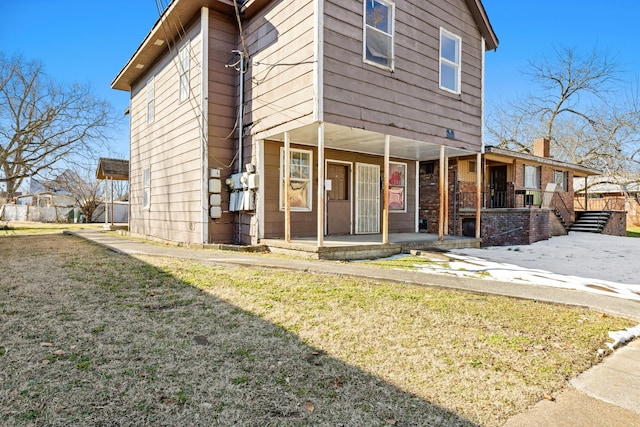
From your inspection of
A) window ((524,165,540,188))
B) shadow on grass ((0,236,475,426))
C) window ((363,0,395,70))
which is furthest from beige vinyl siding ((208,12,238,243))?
window ((524,165,540,188))

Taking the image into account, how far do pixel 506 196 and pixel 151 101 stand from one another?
45.8 ft

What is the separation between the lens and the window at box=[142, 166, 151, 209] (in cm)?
1230

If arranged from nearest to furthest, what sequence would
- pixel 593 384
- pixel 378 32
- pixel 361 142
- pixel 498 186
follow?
pixel 593 384
pixel 378 32
pixel 361 142
pixel 498 186

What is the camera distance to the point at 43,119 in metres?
17.5

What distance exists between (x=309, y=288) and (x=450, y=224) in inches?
348

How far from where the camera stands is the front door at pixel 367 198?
10829 mm

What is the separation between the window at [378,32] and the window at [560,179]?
46.4ft

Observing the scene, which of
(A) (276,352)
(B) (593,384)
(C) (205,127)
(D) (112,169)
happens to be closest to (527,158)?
(C) (205,127)

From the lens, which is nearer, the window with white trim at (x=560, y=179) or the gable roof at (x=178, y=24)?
the gable roof at (x=178, y=24)

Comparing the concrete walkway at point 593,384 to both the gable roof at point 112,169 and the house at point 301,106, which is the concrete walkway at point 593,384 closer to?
the house at point 301,106

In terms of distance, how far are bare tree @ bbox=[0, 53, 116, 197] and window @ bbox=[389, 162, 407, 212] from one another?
50.8 ft

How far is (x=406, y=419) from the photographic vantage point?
2025mm

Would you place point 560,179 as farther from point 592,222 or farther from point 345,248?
point 345,248

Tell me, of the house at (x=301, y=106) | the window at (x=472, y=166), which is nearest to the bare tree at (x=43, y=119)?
the house at (x=301, y=106)
